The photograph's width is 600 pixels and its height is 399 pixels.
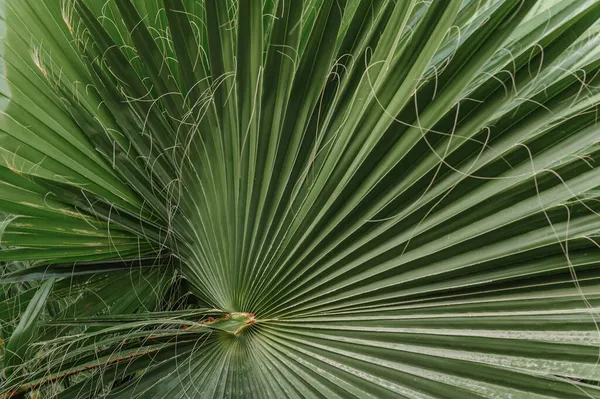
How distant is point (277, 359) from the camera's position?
0.87 meters

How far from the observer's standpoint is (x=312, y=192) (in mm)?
829

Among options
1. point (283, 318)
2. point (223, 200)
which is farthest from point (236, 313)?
point (223, 200)

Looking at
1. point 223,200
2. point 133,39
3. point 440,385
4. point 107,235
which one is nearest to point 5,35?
point 133,39

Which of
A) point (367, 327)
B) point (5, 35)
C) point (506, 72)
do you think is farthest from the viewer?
point (5, 35)

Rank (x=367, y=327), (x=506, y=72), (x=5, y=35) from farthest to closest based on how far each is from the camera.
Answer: (x=5, y=35) → (x=367, y=327) → (x=506, y=72)

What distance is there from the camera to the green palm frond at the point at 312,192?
0.68 meters

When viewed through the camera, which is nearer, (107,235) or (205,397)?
(205,397)

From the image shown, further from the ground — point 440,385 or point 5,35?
point 5,35

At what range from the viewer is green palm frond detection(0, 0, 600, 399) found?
684 mm

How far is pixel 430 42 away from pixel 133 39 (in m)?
0.52

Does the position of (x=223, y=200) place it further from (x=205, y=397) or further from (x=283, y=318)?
(x=205, y=397)

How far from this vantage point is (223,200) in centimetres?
92

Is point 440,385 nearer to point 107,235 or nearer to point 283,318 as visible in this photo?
point 283,318

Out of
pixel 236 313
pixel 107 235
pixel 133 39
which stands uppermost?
pixel 133 39
